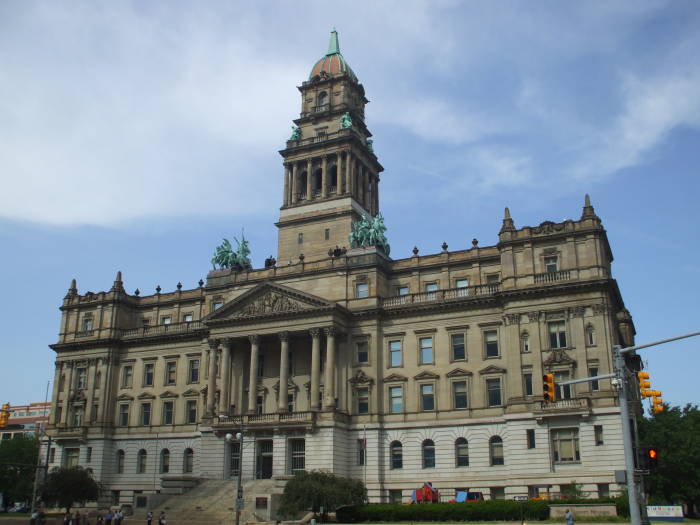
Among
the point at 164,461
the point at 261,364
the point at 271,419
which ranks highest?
the point at 261,364

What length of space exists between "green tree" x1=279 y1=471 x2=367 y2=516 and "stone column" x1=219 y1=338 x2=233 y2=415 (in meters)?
17.9

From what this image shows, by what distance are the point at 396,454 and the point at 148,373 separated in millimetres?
30777

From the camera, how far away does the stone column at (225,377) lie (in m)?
71.9

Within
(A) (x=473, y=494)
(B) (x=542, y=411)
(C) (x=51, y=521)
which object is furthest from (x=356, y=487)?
(C) (x=51, y=521)

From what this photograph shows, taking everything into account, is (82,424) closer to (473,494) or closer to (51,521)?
(51,521)

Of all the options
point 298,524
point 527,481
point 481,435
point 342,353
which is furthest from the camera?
point 342,353

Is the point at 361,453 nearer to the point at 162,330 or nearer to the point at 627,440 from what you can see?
the point at 162,330

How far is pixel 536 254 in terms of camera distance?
66.0 m

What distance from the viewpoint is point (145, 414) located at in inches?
3226

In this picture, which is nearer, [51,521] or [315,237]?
[51,521]

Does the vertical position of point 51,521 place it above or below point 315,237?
below

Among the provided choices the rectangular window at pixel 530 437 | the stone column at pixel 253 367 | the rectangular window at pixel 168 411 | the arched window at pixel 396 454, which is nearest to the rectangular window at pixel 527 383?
the rectangular window at pixel 530 437

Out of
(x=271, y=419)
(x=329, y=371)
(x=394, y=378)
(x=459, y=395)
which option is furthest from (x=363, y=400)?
(x=459, y=395)

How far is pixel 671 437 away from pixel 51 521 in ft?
180
